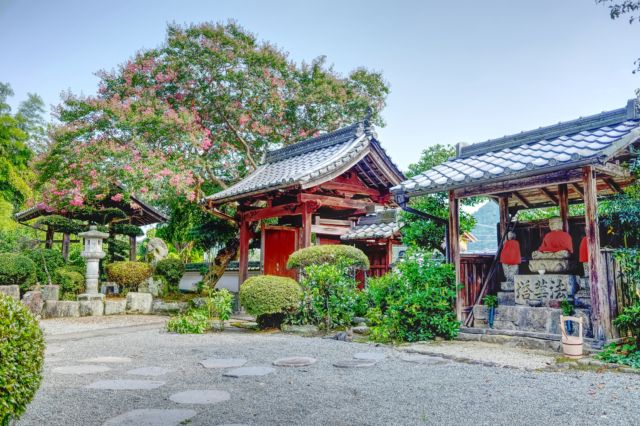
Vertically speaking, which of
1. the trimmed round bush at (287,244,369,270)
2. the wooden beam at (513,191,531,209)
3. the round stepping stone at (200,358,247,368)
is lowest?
the round stepping stone at (200,358,247,368)

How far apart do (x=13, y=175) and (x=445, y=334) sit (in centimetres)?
2162

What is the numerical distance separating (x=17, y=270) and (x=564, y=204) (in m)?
14.7

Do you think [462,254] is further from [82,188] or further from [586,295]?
[82,188]

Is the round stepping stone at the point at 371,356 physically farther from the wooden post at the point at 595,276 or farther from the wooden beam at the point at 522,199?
the wooden beam at the point at 522,199

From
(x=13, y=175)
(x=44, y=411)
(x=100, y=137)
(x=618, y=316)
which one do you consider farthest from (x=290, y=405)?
(x=13, y=175)

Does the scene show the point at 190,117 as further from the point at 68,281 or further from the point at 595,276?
the point at 595,276

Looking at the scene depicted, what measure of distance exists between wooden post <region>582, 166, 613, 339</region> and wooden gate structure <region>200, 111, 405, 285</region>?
575 cm

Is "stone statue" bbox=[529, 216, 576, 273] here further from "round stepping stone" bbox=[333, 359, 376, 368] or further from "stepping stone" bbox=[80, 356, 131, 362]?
"stepping stone" bbox=[80, 356, 131, 362]

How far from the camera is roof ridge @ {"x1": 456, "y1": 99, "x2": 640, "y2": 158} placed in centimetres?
716

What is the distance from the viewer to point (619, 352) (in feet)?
19.1

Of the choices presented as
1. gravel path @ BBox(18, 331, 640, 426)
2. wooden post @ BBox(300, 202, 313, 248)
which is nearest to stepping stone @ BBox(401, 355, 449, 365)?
gravel path @ BBox(18, 331, 640, 426)

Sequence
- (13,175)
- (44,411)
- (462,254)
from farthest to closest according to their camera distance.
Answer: (13,175) < (462,254) < (44,411)

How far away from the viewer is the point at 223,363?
6.00m

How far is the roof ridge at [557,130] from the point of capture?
716 centimetres
